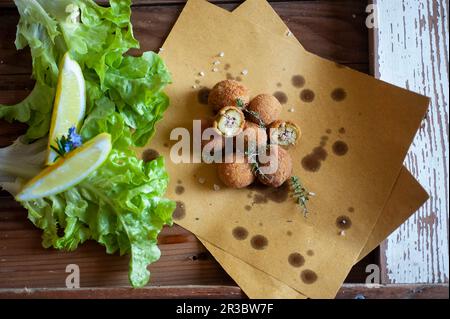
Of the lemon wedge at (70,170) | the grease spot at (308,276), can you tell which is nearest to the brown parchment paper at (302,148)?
the grease spot at (308,276)

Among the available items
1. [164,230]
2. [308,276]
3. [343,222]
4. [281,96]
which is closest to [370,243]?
[343,222]

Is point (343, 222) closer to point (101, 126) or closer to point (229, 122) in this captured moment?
point (229, 122)

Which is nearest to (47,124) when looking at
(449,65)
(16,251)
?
(16,251)

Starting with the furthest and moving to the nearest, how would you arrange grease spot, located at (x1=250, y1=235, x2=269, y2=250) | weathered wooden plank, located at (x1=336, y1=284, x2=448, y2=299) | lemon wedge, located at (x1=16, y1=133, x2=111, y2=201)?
grease spot, located at (x1=250, y1=235, x2=269, y2=250)
weathered wooden plank, located at (x1=336, y1=284, x2=448, y2=299)
lemon wedge, located at (x1=16, y1=133, x2=111, y2=201)

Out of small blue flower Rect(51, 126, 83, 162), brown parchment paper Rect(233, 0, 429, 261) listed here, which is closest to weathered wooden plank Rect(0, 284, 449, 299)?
brown parchment paper Rect(233, 0, 429, 261)

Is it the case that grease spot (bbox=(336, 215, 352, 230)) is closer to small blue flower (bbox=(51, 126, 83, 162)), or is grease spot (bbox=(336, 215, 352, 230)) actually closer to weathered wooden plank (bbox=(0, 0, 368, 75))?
weathered wooden plank (bbox=(0, 0, 368, 75))

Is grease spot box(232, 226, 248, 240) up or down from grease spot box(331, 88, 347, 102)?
down

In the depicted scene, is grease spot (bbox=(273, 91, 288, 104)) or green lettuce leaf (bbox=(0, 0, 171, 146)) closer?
green lettuce leaf (bbox=(0, 0, 171, 146))
